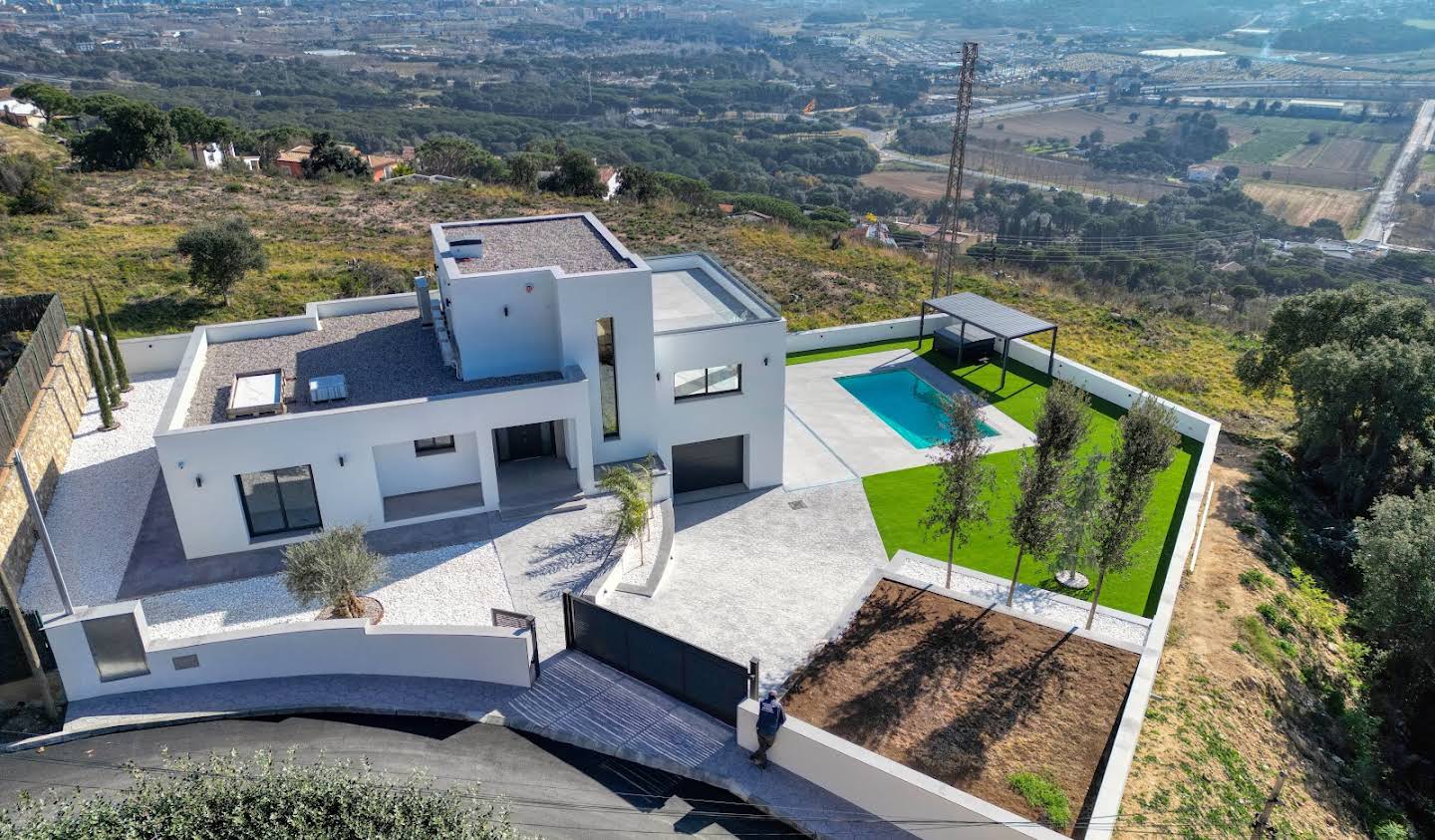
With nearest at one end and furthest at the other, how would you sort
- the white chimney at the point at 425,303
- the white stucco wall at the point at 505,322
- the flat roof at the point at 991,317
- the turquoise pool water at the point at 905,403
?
the white stucco wall at the point at 505,322
the white chimney at the point at 425,303
the turquoise pool water at the point at 905,403
the flat roof at the point at 991,317

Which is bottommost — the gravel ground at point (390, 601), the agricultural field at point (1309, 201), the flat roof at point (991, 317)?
the agricultural field at point (1309, 201)

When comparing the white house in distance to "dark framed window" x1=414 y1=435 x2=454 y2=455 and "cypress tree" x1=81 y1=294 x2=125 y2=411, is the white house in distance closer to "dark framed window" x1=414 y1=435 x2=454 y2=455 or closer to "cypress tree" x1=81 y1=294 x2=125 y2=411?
"dark framed window" x1=414 y1=435 x2=454 y2=455

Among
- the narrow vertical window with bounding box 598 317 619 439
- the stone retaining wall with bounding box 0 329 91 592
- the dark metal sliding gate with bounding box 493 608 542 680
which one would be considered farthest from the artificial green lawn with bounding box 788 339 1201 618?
the stone retaining wall with bounding box 0 329 91 592

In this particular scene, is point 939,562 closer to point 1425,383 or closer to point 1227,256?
point 1425,383

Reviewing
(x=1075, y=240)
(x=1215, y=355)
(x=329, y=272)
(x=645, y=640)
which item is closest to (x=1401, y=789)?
(x=645, y=640)

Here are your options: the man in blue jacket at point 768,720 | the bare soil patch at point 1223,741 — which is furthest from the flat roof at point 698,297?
the bare soil patch at point 1223,741

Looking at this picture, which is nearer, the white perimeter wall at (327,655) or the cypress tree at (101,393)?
the white perimeter wall at (327,655)

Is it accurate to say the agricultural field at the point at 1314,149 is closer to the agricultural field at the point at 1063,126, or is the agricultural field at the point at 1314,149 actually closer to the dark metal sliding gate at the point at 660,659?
the agricultural field at the point at 1063,126
